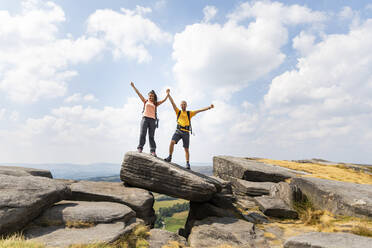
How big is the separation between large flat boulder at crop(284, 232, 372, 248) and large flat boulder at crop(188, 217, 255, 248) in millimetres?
2691

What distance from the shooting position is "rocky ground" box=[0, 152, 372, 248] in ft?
26.9

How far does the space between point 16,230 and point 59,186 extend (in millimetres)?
2890

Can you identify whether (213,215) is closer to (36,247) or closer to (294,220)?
(294,220)

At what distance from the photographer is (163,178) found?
13164mm

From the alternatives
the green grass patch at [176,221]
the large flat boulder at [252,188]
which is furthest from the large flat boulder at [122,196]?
the green grass patch at [176,221]

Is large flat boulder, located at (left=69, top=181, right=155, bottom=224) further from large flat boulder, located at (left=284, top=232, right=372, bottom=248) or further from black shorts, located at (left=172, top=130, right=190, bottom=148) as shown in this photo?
large flat boulder, located at (left=284, top=232, right=372, bottom=248)

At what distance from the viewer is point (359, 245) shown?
6.64 metres

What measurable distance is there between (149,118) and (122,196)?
5.59 m

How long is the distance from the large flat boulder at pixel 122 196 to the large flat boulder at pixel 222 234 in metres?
3.16

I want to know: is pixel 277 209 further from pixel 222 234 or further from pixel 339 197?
pixel 222 234

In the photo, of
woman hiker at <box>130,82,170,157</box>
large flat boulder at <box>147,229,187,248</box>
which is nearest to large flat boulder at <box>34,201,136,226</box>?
large flat boulder at <box>147,229,187,248</box>

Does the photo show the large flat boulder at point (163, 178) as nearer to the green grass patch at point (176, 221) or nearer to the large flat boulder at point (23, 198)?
the large flat boulder at point (23, 198)

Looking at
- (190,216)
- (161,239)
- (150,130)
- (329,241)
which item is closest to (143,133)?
(150,130)

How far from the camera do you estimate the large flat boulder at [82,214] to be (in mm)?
9312
